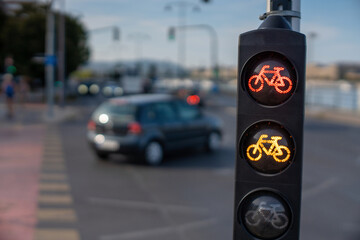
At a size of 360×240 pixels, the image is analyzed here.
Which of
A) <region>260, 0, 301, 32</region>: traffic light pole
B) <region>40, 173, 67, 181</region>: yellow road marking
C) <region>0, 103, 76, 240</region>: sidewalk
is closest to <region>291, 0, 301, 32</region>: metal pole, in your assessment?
<region>260, 0, 301, 32</region>: traffic light pole

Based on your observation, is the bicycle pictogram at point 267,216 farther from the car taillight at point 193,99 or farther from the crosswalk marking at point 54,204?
the car taillight at point 193,99

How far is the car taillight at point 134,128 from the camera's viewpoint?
10.9 meters

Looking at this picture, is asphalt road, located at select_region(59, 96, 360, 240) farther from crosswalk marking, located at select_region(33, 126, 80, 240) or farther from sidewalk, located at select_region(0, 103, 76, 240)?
sidewalk, located at select_region(0, 103, 76, 240)

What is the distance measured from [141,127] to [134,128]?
0.15m

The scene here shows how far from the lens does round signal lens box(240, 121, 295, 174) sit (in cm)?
231

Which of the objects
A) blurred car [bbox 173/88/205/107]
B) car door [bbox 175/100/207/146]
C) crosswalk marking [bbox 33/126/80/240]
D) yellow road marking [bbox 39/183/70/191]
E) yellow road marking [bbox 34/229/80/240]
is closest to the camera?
yellow road marking [bbox 34/229/80/240]

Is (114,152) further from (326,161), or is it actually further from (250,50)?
(250,50)

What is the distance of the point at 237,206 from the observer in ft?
7.79

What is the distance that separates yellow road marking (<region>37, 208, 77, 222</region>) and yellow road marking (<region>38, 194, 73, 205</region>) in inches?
16.5

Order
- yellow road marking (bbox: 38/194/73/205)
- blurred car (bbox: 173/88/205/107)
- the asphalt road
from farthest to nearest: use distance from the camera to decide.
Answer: blurred car (bbox: 173/88/205/107) < yellow road marking (bbox: 38/194/73/205) < the asphalt road

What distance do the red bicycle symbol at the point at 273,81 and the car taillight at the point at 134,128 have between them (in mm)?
8556

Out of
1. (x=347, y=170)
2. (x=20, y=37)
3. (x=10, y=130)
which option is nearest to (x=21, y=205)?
(x=347, y=170)

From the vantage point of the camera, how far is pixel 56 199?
7953 millimetres

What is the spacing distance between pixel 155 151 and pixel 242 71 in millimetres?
8966
